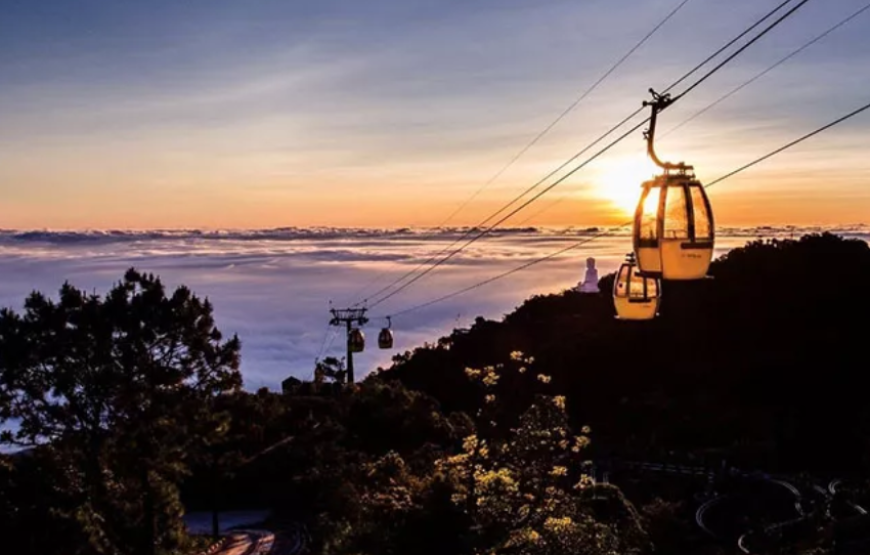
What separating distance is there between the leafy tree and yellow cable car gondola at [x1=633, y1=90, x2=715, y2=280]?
22.2 meters

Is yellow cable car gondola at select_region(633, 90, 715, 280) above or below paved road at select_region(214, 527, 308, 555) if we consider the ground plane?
above

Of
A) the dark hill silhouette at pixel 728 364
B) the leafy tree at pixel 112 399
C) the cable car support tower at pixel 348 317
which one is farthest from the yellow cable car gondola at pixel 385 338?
the leafy tree at pixel 112 399

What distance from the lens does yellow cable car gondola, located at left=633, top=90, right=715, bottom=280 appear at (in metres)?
7.57

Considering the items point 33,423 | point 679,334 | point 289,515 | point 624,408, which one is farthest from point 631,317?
point 679,334

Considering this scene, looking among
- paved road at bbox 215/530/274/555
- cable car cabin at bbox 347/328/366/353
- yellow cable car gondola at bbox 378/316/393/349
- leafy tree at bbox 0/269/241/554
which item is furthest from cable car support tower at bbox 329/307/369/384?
leafy tree at bbox 0/269/241/554

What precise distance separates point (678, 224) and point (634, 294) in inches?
156

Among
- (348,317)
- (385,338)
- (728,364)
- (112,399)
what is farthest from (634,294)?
(728,364)

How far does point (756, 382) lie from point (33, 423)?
36.7 meters

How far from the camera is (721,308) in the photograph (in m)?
55.5

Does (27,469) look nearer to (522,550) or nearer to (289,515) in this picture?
(289,515)

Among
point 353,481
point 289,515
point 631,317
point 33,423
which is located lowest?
point 289,515

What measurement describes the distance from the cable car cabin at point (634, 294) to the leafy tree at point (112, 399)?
19359 millimetres

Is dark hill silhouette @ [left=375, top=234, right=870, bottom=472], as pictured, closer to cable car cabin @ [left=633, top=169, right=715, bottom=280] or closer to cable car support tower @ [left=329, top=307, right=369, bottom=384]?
cable car support tower @ [left=329, top=307, right=369, bottom=384]

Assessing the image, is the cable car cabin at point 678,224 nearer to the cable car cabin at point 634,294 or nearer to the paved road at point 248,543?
the cable car cabin at point 634,294
